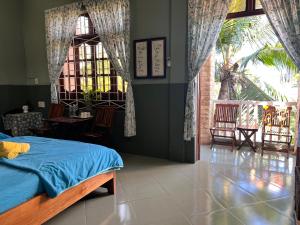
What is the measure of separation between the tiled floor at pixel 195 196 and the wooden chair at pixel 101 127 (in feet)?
2.55

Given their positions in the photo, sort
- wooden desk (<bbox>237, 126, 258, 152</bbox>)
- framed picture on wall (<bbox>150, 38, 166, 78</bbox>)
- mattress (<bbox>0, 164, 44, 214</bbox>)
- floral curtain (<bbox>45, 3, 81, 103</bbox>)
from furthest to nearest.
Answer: floral curtain (<bbox>45, 3, 81, 103</bbox>)
wooden desk (<bbox>237, 126, 258, 152</bbox>)
framed picture on wall (<bbox>150, 38, 166, 78</bbox>)
mattress (<bbox>0, 164, 44, 214</bbox>)

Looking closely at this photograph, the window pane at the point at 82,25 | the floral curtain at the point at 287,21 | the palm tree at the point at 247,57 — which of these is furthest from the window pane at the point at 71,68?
the floral curtain at the point at 287,21

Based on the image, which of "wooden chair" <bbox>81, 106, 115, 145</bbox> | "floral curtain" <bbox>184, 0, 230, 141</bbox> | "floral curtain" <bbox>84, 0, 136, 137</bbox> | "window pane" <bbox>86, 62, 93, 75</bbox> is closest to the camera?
"floral curtain" <bbox>184, 0, 230, 141</bbox>

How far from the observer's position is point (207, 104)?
16.6 feet

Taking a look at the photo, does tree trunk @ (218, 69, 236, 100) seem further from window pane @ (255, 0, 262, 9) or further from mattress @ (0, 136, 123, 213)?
mattress @ (0, 136, 123, 213)

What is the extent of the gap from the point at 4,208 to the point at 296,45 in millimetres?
3558

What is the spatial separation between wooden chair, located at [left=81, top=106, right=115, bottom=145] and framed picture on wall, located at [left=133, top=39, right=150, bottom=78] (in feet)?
2.76

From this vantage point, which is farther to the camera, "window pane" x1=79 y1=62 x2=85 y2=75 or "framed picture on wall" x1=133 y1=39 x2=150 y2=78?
"window pane" x1=79 y1=62 x2=85 y2=75

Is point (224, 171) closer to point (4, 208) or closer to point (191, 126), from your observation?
point (191, 126)

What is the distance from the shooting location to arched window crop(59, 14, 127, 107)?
4578mm

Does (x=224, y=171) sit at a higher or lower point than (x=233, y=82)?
lower

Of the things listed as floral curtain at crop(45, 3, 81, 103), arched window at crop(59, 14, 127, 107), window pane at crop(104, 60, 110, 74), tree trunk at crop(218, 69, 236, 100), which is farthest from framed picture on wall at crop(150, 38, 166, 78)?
tree trunk at crop(218, 69, 236, 100)

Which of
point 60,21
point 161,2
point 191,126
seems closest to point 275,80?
point 191,126

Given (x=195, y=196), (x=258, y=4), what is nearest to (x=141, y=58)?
(x=258, y=4)
